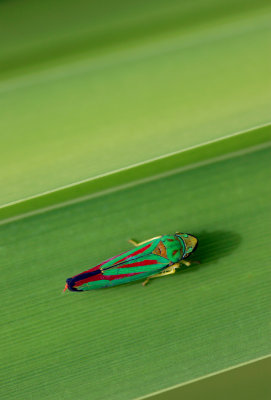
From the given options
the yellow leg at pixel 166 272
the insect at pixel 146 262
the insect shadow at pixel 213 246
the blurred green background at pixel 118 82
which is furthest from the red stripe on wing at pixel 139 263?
the blurred green background at pixel 118 82

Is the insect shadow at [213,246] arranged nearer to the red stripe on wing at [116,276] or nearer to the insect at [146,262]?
the insect at [146,262]

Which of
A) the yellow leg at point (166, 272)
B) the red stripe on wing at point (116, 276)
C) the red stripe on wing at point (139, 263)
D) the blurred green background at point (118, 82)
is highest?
the blurred green background at point (118, 82)

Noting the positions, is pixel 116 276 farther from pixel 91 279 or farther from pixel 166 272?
pixel 166 272

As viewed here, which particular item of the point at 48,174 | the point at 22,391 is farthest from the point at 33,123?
the point at 22,391

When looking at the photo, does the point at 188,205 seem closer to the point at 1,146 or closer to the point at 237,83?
the point at 237,83

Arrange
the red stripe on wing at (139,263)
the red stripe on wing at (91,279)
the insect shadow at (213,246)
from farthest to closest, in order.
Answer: the insect shadow at (213,246)
the red stripe on wing at (139,263)
the red stripe on wing at (91,279)

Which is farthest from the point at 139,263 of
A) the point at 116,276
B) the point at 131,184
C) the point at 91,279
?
the point at 131,184

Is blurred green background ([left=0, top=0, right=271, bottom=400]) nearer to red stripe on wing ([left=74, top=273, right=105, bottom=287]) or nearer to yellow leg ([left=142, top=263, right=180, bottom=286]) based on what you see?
yellow leg ([left=142, top=263, right=180, bottom=286])
